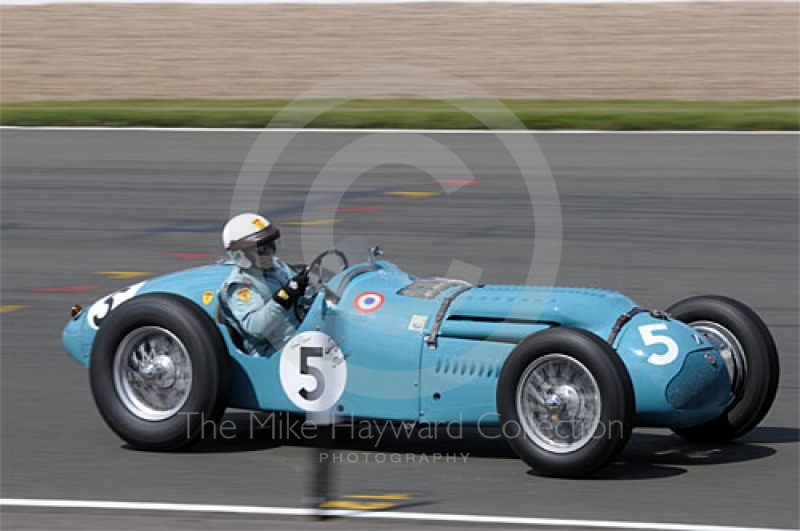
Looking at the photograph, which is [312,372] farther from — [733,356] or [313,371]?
[733,356]

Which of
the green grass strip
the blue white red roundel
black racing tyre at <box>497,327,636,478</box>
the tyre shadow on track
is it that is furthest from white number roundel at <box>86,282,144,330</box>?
the green grass strip

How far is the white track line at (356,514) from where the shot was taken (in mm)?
6164

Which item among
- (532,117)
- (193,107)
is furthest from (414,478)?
(193,107)

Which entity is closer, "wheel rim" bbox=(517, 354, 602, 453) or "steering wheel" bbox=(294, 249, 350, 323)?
"wheel rim" bbox=(517, 354, 602, 453)

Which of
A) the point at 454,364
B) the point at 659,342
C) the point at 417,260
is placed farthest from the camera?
the point at 417,260

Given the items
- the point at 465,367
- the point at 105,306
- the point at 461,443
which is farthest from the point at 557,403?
the point at 105,306

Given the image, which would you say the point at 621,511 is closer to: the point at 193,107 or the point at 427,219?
the point at 427,219

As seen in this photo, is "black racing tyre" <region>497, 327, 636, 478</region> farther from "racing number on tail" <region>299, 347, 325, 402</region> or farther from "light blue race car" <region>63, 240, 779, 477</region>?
"racing number on tail" <region>299, 347, 325, 402</region>

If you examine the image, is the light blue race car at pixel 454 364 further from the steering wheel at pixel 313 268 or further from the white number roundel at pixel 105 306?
the white number roundel at pixel 105 306

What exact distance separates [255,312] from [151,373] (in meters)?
0.60

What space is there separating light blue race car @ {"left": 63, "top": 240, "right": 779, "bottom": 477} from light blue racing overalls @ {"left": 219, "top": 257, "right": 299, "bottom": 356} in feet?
0.19

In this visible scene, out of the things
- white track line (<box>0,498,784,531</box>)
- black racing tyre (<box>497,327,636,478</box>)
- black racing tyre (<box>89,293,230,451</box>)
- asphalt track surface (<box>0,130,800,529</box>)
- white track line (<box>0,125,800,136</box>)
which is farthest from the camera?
white track line (<box>0,125,800,136</box>)

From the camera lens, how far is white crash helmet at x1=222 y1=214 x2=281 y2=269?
7438mm

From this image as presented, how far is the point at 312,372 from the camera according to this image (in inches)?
285
